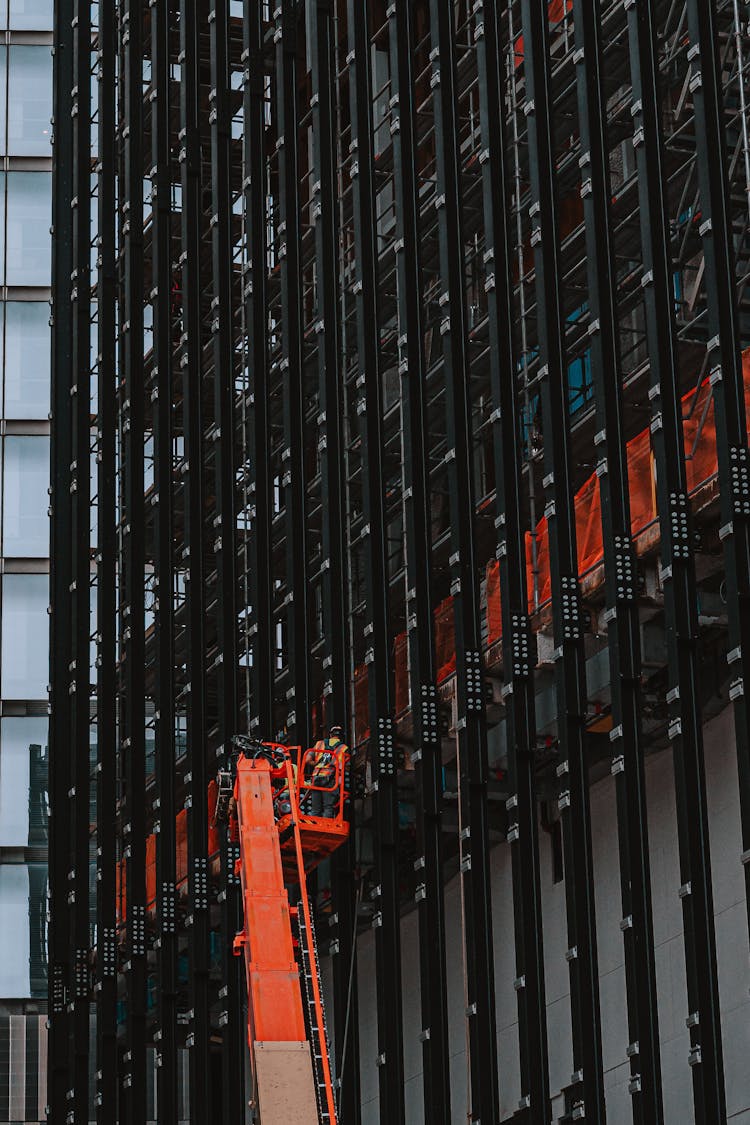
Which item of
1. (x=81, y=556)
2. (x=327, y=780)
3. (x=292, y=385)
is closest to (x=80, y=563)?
(x=81, y=556)

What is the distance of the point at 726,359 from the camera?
1341 inches

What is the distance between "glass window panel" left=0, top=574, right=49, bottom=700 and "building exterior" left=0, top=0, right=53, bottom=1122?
28mm

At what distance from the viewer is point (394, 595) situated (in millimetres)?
51250

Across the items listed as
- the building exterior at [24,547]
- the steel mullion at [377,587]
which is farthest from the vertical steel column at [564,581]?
the building exterior at [24,547]

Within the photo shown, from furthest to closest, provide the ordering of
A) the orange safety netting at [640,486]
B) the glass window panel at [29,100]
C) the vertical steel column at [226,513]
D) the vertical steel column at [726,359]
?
A: the glass window panel at [29,100]
the vertical steel column at [226,513]
the orange safety netting at [640,486]
the vertical steel column at [726,359]

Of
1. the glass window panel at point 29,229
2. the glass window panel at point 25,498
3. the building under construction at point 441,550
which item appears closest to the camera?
the building under construction at point 441,550

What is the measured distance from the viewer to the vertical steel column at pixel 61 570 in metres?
56.1

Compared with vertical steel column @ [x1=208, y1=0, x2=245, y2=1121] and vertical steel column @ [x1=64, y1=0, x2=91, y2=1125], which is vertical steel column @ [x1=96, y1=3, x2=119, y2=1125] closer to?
vertical steel column @ [x1=64, y1=0, x2=91, y2=1125]

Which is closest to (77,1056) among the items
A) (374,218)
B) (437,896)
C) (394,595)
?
(394,595)

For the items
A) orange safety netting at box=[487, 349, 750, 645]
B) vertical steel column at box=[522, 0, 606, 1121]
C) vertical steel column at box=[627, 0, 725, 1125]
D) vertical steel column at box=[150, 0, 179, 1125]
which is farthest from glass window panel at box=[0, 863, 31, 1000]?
vertical steel column at box=[627, 0, 725, 1125]

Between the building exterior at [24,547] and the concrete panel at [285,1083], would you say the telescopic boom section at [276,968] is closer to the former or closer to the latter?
the concrete panel at [285,1083]

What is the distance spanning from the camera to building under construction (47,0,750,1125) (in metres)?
35.7

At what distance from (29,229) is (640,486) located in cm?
3914

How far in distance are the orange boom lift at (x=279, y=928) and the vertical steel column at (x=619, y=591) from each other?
14.4 feet
